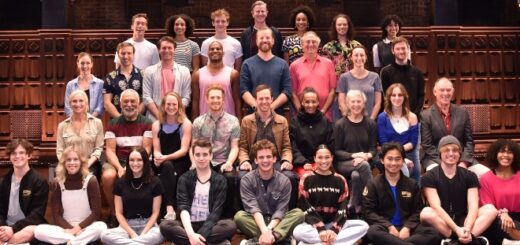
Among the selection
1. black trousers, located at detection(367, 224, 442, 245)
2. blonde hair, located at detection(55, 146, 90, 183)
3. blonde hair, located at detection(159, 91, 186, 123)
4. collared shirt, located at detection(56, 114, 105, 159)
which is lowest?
black trousers, located at detection(367, 224, 442, 245)

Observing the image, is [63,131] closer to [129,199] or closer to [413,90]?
[129,199]

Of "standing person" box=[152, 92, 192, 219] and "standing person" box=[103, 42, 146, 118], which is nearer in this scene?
"standing person" box=[152, 92, 192, 219]

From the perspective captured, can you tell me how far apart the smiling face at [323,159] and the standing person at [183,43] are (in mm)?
1805

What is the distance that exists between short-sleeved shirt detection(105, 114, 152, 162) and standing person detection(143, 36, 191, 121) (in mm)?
312

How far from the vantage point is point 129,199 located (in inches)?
242

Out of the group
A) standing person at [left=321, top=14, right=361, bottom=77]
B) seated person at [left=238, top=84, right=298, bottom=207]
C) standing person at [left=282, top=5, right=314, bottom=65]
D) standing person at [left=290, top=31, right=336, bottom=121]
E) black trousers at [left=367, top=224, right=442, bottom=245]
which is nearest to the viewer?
black trousers at [left=367, top=224, right=442, bottom=245]

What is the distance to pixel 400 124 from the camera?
6602 millimetres

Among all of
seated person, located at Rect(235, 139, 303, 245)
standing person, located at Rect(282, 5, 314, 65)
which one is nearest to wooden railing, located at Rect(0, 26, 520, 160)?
standing person, located at Rect(282, 5, 314, 65)

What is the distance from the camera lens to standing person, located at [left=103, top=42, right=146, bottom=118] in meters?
6.91

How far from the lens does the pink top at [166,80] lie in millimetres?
6930

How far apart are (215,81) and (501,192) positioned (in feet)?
8.27

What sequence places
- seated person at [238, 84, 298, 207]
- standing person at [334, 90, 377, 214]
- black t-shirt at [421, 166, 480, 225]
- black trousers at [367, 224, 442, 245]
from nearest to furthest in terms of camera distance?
black trousers at [367, 224, 442, 245] < black t-shirt at [421, 166, 480, 225] < standing person at [334, 90, 377, 214] < seated person at [238, 84, 298, 207]

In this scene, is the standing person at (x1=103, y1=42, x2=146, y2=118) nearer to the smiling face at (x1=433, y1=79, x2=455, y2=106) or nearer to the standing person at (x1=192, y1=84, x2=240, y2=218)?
the standing person at (x1=192, y1=84, x2=240, y2=218)

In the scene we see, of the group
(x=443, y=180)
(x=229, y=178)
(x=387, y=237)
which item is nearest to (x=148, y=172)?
(x=229, y=178)
